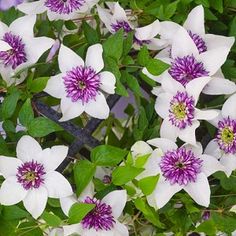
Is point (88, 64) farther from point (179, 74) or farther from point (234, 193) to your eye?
point (234, 193)

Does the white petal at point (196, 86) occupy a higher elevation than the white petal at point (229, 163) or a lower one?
higher

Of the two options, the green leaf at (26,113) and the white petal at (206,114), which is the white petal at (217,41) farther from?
the green leaf at (26,113)

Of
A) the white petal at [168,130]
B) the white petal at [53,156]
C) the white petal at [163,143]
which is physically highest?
the white petal at [168,130]

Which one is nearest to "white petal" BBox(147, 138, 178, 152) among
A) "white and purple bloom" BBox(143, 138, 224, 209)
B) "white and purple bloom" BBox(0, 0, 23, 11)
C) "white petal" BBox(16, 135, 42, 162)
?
"white and purple bloom" BBox(143, 138, 224, 209)


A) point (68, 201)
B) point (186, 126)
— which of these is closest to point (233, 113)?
point (186, 126)

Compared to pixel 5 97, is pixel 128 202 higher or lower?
lower

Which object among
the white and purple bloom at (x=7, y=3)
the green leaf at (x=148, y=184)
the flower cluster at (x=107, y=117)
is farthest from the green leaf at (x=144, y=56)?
the white and purple bloom at (x=7, y=3)

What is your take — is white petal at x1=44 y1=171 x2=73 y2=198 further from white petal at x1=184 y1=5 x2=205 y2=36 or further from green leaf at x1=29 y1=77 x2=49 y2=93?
white petal at x1=184 y1=5 x2=205 y2=36
